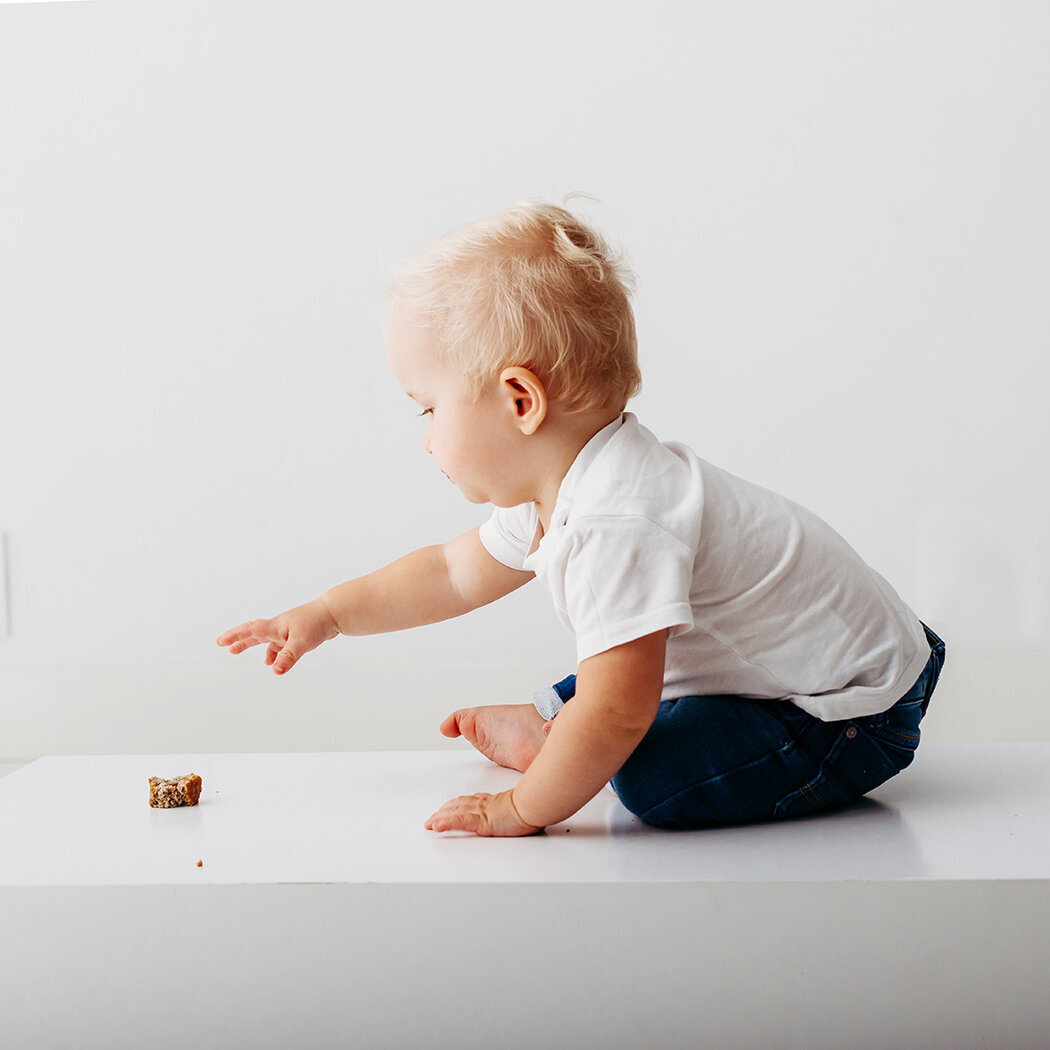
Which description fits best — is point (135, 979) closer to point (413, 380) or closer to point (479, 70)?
point (413, 380)

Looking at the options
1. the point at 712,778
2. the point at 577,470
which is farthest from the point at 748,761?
the point at 577,470

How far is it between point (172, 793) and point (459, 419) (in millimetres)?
382

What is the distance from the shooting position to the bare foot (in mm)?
1055

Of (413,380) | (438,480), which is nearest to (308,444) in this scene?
(438,480)

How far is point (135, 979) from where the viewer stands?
782mm

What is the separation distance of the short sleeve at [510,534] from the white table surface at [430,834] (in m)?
0.19

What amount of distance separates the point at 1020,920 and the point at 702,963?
19 cm

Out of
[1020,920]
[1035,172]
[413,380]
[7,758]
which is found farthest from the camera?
[7,758]

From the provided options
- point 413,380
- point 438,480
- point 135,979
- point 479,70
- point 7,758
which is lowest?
point 7,758

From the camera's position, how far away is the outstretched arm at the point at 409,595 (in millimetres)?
1102

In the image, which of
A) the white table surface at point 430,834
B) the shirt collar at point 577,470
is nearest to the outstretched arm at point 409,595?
the white table surface at point 430,834

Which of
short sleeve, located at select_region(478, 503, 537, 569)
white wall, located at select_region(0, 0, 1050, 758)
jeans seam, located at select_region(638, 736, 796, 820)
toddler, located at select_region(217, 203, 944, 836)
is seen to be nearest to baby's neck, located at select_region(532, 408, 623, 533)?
toddler, located at select_region(217, 203, 944, 836)

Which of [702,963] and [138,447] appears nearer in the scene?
[702,963]

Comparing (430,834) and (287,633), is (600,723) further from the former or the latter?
(287,633)
